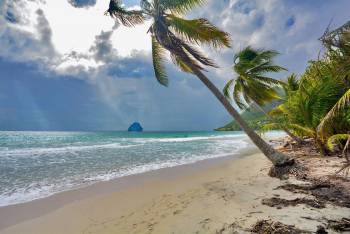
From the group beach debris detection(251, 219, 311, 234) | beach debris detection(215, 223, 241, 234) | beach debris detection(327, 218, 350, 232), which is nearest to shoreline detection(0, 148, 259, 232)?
beach debris detection(215, 223, 241, 234)

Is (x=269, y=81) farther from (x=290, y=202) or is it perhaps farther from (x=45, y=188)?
(x=45, y=188)

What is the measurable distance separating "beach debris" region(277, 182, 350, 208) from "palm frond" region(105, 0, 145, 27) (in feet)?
25.7

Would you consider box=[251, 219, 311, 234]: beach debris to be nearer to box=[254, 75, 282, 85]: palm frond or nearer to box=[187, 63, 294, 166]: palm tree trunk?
box=[187, 63, 294, 166]: palm tree trunk

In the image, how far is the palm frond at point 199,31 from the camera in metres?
8.43

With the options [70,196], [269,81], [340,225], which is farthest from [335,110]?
[269,81]

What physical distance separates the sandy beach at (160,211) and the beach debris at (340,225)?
153 millimetres

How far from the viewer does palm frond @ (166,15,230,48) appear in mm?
8430

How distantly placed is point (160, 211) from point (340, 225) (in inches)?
113

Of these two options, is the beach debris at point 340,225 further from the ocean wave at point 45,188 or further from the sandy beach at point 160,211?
the ocean wave at point 45,188

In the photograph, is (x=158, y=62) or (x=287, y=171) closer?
(x=287, y=171)

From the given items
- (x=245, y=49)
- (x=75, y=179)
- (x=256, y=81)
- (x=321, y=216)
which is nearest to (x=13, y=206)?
(x=75, y=179)

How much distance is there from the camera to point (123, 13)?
9.67 meters

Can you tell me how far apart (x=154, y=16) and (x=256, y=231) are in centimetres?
806

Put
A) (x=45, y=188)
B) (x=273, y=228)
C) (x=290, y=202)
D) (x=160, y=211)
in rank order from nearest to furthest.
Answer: (x=273, y=228), (x=290, y=202), (x=160, y=211), (x=45, y=188)
